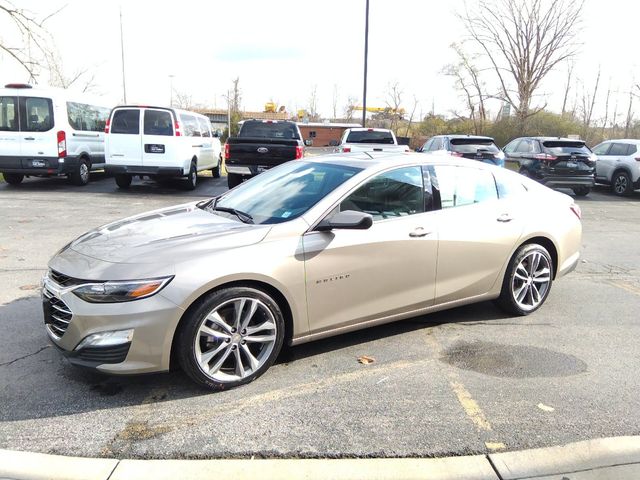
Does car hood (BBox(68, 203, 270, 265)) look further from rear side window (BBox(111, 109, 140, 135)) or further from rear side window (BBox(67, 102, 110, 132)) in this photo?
rear side window (BBox(67, 102, 110, 132))

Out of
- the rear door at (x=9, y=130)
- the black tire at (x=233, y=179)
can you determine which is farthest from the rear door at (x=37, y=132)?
the black tire at (x=233, y=179)

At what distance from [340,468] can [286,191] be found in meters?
2.26

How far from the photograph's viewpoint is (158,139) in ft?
41.5

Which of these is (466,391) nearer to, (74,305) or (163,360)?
(163,360)


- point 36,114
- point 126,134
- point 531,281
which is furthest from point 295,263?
point 36,114

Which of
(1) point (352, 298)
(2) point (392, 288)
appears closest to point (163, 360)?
(1) point (352, 298)

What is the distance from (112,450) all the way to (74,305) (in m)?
0.91

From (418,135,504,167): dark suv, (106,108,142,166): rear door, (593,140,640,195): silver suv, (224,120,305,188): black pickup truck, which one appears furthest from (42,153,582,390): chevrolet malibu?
(593,140,640,195): silver suv

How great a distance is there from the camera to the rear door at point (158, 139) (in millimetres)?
12648

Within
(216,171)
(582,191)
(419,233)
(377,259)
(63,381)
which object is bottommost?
(63,381)

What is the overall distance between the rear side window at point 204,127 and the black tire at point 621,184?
41.4 feet

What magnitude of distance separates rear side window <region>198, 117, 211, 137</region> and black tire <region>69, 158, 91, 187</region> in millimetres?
3288

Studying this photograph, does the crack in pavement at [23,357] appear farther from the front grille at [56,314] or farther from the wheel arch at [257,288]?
the wheel arch at [257,288]

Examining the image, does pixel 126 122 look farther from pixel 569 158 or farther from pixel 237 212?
pixel 569 158
